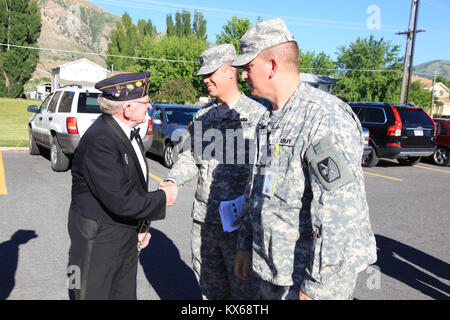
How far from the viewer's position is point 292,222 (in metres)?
1.68

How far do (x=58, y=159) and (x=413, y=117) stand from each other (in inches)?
406

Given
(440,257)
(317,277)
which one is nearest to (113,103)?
(317,277)

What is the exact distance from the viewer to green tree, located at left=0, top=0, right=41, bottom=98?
48.4 meters

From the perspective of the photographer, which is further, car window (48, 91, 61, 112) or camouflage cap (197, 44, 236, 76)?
car window (48, 91, 61, 112)

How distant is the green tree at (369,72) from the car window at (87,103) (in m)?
37.5

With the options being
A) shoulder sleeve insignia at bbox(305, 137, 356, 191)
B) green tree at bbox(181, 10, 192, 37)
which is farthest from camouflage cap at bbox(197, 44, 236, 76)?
green tree at bbox(181, 10, 192, 37)

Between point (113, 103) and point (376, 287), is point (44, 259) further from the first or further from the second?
point (376, 287)

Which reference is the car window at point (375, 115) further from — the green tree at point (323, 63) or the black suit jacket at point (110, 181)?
the green tree at point (323, 63)

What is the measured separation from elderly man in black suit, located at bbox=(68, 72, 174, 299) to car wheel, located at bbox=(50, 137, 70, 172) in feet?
23.4

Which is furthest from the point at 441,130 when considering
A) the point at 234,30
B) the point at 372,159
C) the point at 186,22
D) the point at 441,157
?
the point at 186,22

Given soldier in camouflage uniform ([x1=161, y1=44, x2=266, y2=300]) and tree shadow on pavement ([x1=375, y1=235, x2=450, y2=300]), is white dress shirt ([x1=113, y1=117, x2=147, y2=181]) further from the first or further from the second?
tree shadow on pavement ([x1=375, y1=235, x2=450, y2=300])

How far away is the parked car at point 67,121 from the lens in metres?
8.25

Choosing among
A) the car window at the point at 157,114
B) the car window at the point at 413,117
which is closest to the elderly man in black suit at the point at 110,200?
the car window at the point at 157,114

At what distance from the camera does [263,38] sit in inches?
70.0
